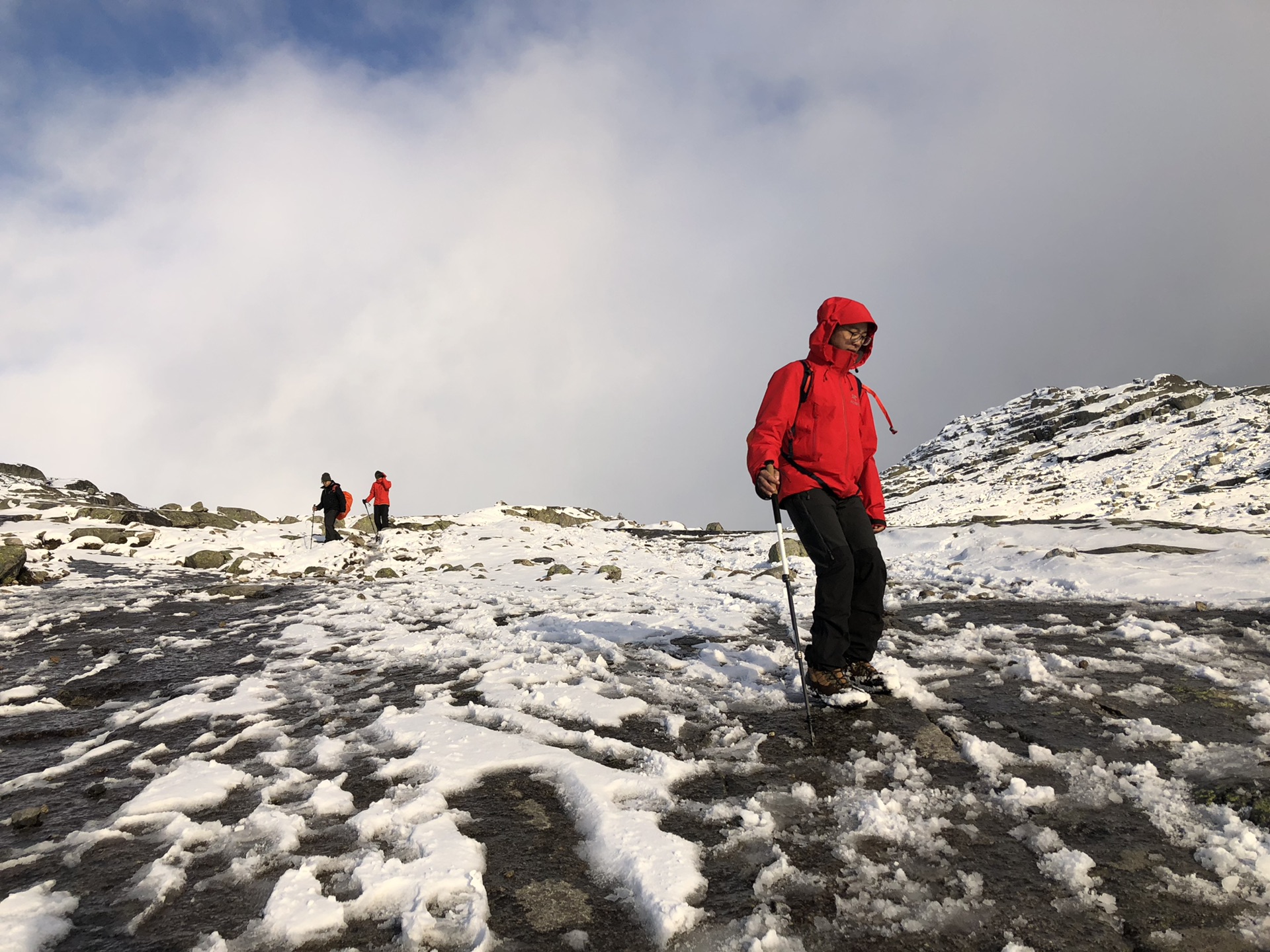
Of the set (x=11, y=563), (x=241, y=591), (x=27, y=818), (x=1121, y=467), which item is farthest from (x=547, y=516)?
(x=27, y=818)

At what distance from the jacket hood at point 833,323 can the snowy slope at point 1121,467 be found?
46.4ft

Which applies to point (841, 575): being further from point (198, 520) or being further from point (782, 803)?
point (198, 520)

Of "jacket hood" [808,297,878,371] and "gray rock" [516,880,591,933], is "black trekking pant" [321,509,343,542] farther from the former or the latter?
"gray rock" [516,880,591,933]

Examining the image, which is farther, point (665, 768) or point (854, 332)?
point (854, 332)

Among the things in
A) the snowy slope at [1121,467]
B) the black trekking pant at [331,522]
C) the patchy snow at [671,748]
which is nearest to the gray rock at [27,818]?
the patchy snow at [671,748]

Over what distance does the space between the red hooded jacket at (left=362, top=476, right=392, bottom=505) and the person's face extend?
1827cm

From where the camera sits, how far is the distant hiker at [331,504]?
1802 cm

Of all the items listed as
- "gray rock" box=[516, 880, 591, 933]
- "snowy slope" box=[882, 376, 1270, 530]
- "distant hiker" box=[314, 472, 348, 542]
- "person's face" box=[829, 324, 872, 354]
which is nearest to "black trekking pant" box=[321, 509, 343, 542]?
"distant hiker" box=[314, 472, 348, 542]

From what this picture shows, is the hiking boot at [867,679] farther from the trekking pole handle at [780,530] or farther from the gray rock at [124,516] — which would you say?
the gray rock at [124,516]

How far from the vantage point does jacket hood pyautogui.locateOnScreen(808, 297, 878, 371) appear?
4727 millimetres

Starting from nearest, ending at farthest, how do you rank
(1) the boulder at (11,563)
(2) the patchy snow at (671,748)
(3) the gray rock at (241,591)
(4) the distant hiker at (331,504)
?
(2) the patchy snow at (671,748), (1) the boulder at (11,563), (3) the gray rock at (241,591), (4) the distant hiker at (331,504)

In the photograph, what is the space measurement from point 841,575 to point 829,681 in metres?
0.77

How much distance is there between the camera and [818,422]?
181 inches

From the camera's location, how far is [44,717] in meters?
4.91
